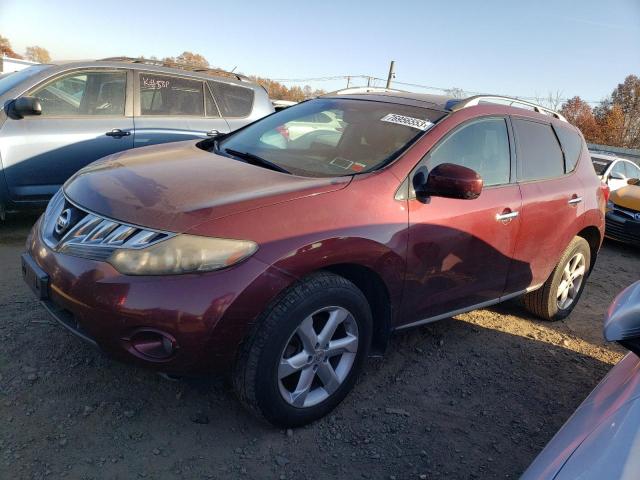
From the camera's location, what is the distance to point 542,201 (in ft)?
11.3

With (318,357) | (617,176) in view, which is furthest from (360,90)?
(617,176)

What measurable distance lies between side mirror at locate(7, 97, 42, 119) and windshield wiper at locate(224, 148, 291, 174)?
2.44 metres

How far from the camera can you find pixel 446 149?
9.59ft

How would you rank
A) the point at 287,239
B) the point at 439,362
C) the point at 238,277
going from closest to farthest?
the point at 238,277
the point at 287,239
the point at 439,362

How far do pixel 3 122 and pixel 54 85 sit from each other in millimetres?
638

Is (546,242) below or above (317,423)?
above

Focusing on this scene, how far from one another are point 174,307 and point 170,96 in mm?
4195

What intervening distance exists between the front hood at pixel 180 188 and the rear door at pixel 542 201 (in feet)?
4.93

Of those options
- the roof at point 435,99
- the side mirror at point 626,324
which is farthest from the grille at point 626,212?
the side mirror at point 626,324

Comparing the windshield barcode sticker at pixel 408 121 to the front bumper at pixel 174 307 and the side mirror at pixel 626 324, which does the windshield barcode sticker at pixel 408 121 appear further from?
the side mirror at pixel 626 324

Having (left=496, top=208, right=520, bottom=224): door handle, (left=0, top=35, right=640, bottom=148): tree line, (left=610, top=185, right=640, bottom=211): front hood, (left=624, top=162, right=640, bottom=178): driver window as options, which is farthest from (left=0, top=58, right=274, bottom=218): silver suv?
(left=0, top=35, right=640, bottom=148): tree line

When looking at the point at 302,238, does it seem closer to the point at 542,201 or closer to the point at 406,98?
the point at 406,98

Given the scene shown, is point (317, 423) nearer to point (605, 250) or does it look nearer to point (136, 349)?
point (136, 349)

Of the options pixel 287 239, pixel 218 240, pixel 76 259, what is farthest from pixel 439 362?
pixel 76 259
